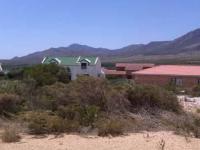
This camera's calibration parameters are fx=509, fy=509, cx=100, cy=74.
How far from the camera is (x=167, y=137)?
1495 centimetres

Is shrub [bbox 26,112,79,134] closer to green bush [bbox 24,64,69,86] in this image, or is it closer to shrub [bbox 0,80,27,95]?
shrub [bbox 0,80,27,95]

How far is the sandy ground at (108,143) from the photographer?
1349 centimetres

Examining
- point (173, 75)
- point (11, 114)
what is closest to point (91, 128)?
point (11, 114)

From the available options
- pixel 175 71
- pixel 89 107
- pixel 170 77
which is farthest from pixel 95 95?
pixel 175 71

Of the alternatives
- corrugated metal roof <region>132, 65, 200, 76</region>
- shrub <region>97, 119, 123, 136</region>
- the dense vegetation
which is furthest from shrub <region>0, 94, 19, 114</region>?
corrugated metal roof <region>132, 65, 200, 76</region>

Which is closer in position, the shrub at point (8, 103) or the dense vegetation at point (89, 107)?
the dense vegetation at point (89, 107)

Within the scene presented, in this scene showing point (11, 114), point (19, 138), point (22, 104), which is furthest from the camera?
point (22, 104)

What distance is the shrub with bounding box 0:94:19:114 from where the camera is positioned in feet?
63.1

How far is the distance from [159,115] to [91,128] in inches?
173

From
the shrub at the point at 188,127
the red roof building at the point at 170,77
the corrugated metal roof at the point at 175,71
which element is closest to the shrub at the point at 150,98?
the shrub at the point at 188,127

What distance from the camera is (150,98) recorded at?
21328 mm

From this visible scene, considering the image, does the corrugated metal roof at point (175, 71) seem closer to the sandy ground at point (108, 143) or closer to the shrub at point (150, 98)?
the shrub at point (150, 98)

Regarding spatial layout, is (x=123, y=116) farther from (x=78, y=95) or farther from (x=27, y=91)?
(x=27, y=91)

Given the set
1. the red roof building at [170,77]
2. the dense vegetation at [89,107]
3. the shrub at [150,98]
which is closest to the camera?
the dense vegetation at [89,107]
